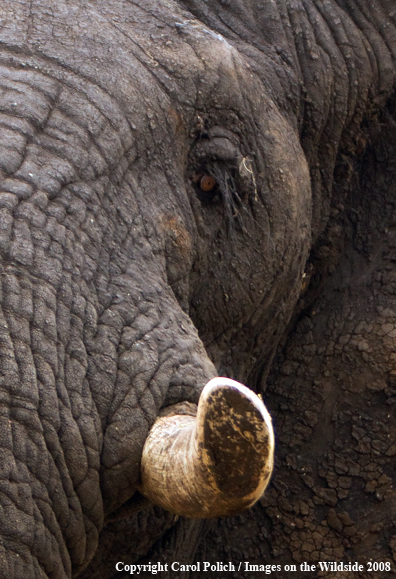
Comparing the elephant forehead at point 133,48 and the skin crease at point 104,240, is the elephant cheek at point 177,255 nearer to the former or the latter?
the skin crease at point 104,240

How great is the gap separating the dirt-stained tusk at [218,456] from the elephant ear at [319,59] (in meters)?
1.43

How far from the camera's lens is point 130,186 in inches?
79.3

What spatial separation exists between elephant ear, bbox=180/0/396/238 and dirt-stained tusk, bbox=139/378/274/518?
1.43 m

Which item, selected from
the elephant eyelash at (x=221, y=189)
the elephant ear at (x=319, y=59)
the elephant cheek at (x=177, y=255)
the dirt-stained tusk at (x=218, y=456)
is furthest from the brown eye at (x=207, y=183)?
the dirt-stained tusk at (x=218, y=456)

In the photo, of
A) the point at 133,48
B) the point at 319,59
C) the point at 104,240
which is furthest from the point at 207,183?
the point at 319,59

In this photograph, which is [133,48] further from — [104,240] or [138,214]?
[104,240]

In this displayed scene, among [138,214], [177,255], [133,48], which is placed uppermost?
[133,48]

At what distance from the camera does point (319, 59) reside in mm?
2809

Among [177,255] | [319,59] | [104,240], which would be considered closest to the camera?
[104,240]

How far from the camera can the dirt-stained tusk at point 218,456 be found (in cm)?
142

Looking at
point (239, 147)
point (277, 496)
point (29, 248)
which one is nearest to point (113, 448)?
point (29, 248)

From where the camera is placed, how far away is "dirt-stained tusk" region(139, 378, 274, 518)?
1.42 m

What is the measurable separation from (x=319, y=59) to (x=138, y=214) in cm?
116

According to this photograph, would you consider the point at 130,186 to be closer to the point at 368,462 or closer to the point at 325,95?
the point at 325,95
